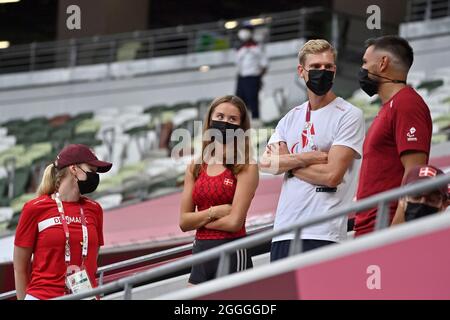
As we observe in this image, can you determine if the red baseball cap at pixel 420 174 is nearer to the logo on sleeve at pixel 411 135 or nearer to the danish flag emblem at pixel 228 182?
the logo on sleeve at pixel 411 135

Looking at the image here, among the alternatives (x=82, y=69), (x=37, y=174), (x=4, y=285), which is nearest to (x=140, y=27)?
(x=82, y=69)

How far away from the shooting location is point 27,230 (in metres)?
6.02

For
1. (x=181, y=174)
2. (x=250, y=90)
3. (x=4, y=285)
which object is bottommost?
(x=4, y=285)

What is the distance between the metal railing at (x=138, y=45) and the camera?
20141mm

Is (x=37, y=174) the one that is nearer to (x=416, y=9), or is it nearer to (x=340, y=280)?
(x=416, y=9)

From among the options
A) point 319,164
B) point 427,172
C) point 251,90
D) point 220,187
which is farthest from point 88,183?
point 251,90

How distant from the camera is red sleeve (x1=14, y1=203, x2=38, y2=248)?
6.01m

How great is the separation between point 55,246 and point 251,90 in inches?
408

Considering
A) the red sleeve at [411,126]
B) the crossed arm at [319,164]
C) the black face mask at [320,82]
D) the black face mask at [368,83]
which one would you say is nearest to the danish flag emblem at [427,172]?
the red sleeve at [411,126]

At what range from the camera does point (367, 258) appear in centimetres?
510

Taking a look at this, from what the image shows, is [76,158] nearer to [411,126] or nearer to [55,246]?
[55,246]

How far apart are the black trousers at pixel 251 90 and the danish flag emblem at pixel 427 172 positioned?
10705mm

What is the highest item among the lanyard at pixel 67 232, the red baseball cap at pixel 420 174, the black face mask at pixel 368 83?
the black face mask at pixel 368 83
